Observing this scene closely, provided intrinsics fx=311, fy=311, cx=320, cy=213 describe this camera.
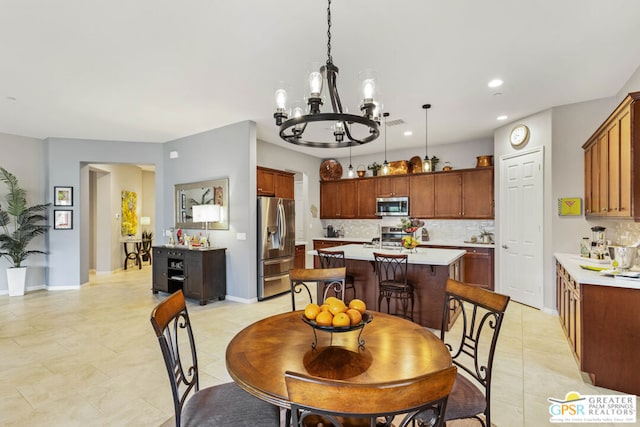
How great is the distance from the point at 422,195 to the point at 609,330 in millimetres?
4221

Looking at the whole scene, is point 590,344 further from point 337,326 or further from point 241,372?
point 241,372

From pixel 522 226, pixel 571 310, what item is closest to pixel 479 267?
pixel 522 226

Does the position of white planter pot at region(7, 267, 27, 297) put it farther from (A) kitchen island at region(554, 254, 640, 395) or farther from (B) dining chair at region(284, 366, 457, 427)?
(A) kitchen island at region(554, 254, 640, 395)

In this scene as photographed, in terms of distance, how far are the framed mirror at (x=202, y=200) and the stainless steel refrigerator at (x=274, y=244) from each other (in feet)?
2.11

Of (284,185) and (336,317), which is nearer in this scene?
(336,317)

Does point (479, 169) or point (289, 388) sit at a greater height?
point (479, 169)

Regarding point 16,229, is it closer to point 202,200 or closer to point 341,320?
point 202,200

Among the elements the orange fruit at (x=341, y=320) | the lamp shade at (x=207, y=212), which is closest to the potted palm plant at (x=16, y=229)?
the lamp shade at (x=207, y=212)

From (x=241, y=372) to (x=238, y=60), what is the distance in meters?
2.81

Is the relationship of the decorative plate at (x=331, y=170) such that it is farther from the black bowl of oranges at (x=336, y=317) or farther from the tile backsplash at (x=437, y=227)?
the black bowl of oranges at (x=336, y=317)

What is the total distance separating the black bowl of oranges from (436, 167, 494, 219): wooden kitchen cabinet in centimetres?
521

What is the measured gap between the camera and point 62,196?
19.6ft

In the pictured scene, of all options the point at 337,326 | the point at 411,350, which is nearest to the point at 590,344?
the point at 411,350

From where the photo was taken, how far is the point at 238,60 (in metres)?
3.03
